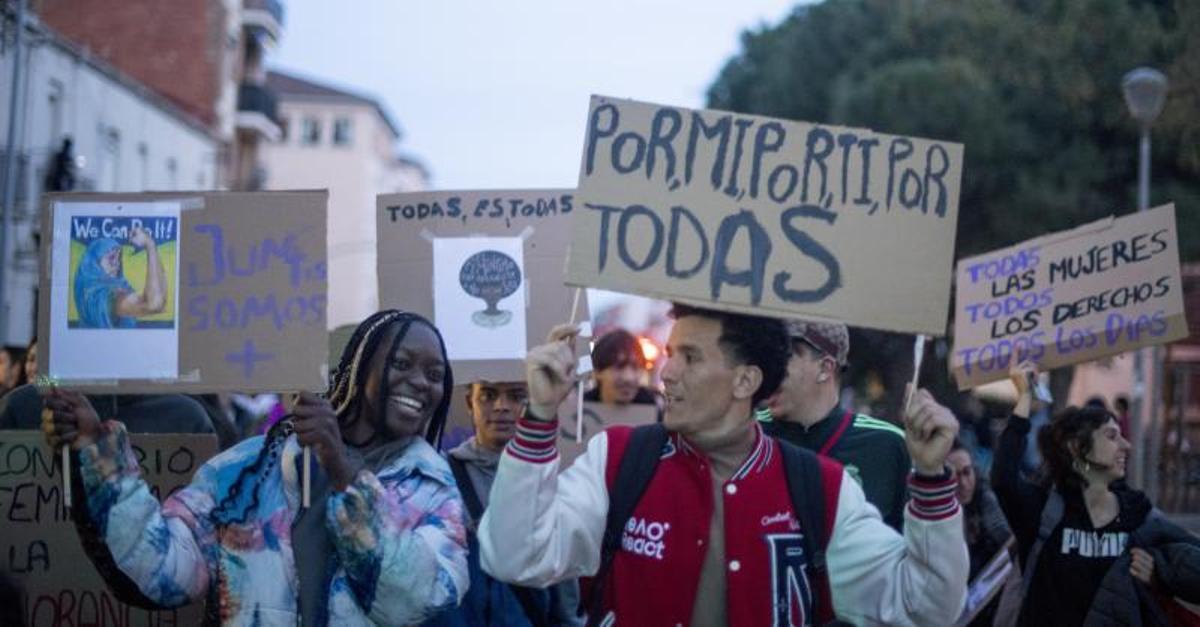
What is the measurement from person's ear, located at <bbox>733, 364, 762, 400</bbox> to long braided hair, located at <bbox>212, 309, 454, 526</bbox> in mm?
892

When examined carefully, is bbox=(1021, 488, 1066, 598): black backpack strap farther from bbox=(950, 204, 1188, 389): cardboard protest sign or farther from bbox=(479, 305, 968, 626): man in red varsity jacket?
bbox=(479, 305, 968, 626): man in red varsity jacket

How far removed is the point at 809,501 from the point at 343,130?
7618 cm

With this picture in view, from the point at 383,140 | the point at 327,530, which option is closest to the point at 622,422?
the point at 327,530

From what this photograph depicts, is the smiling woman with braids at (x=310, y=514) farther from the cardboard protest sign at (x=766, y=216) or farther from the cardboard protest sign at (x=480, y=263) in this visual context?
the cardboard protest sign at (x=480, y=263)

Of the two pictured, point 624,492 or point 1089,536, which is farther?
point 1089,536

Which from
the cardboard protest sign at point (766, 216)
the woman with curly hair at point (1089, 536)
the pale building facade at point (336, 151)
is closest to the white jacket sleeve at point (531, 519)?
the cardboard protest sign at point (766, 216)

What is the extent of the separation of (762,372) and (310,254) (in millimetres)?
1384

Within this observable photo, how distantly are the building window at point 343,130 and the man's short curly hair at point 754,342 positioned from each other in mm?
75767

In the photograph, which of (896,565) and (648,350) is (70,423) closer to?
(896,565)

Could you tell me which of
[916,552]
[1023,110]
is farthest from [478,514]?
[1023,110]

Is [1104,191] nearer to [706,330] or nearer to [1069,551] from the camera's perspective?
[1069,551]

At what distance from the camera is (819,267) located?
154 inches

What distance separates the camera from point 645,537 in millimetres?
3770

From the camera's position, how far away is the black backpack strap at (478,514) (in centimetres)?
504
